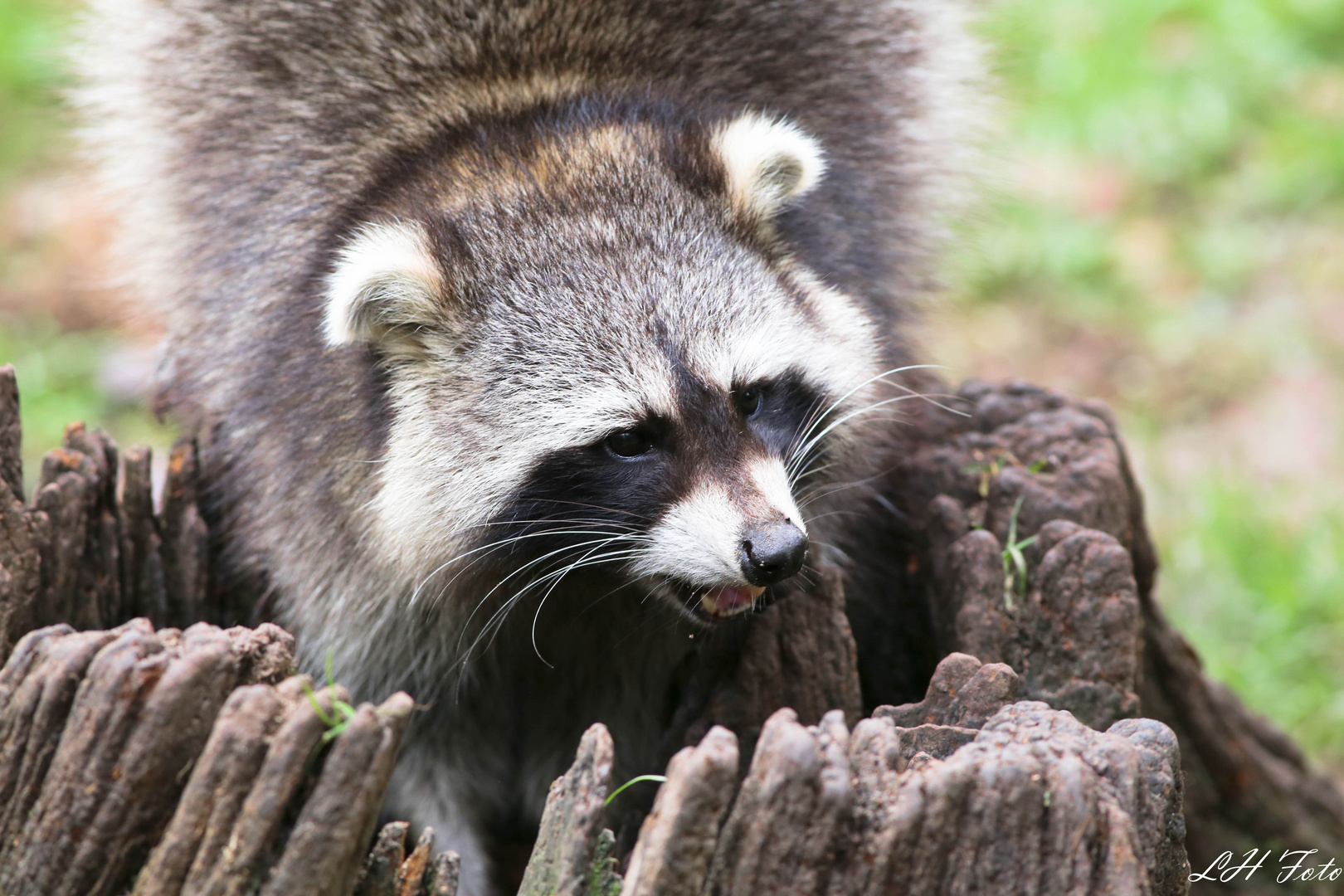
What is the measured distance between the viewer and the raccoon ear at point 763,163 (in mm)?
3111

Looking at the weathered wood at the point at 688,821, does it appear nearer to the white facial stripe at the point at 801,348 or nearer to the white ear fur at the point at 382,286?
A: the white facial stripe at the point at 801,348

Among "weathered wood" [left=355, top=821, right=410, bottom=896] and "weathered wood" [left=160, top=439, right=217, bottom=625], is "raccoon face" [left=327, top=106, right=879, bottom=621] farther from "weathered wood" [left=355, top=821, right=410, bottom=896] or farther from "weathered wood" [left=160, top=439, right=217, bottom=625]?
"weathered wood" [left=355, top=821, right=410, bottom=896]

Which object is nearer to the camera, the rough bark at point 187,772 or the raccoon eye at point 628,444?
the rough bark at point 187,772

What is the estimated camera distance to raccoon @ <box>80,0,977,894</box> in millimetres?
2898

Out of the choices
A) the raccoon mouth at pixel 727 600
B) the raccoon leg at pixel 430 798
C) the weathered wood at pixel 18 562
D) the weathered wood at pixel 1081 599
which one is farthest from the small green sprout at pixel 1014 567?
the weathered wood at pixel 18 562

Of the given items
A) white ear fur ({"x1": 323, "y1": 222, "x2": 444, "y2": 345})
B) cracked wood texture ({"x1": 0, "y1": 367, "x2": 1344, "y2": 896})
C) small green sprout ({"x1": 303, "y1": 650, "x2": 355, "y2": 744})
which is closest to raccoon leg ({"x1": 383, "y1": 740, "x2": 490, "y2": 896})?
cracked wood texture ({"x1": 0, "y1": 367, "x2": 1344, "y2": 896})

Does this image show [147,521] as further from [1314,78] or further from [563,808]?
[1314,78]

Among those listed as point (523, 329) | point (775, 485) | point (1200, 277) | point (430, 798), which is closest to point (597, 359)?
point (523, 329)

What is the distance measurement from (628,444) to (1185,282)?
474 cm


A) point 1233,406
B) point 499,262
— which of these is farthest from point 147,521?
point 1233,406

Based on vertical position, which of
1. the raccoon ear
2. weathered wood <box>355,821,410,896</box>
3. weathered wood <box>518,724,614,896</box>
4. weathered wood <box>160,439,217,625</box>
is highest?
the raccoon ear

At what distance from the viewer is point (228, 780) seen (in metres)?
1.96

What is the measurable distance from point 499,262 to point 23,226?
18.0 ft

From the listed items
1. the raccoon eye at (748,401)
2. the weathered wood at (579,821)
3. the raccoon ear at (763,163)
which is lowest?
the weathered wood at (579,821)
